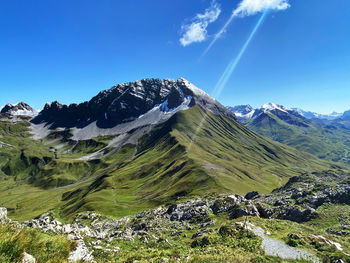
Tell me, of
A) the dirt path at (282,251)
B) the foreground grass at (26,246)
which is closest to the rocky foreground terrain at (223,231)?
the dirt path at (282,251)

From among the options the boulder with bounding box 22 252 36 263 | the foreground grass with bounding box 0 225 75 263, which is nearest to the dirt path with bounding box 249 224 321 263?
the foreground grass with bounding box 0 225 75 263

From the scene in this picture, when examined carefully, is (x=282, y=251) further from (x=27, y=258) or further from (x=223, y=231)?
(x=27, y=258)

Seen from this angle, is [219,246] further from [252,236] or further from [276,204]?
[276,204]

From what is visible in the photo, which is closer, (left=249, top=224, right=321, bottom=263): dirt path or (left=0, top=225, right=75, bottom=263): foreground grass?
Result: (left=0, top=225, right=75, bottom=263): foreground grass

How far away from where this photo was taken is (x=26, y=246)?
773 cm

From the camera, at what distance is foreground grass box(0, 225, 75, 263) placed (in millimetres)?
6545

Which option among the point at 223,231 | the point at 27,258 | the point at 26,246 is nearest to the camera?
the point at 27,258

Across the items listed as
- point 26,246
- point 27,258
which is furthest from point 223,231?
point 27,258

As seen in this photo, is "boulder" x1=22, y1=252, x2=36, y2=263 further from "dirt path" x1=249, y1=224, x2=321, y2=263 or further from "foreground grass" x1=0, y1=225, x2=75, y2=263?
"dirt path" x1=249, y1=224, x2=321, y2=263

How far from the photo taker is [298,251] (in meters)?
21.5

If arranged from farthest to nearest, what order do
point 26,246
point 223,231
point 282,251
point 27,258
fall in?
point 223,231 < point 282,251 < point 26,246 < point 27,258

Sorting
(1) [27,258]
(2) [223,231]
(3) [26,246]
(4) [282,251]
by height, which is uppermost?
(4) [282,251]

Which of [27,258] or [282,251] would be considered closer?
[27,258]

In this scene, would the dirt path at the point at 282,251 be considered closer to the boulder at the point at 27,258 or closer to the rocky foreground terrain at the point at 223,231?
the rocky foreground terrain at the point at 223,231
